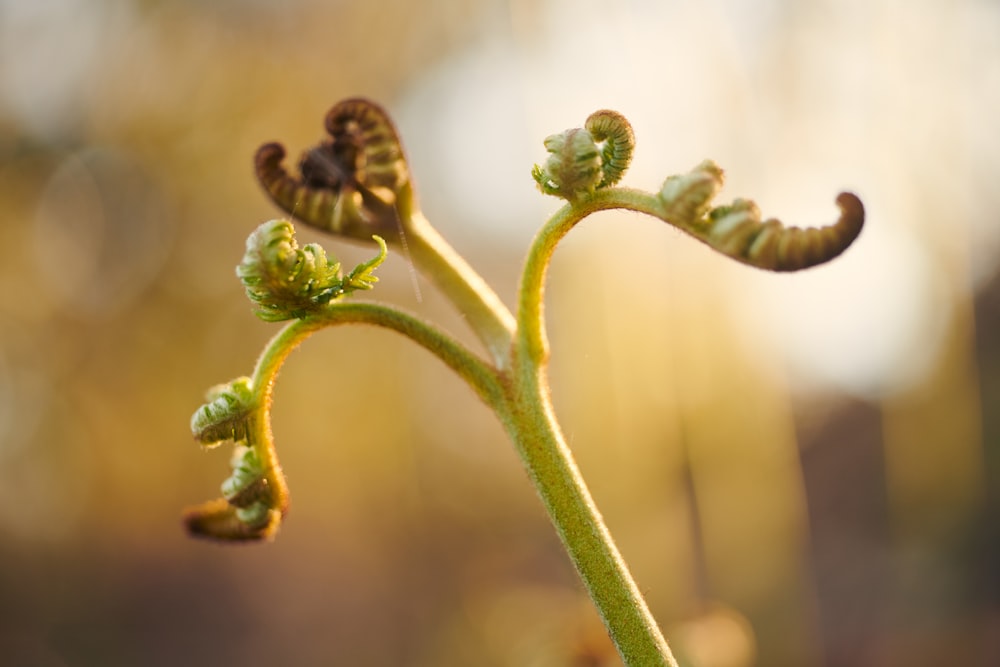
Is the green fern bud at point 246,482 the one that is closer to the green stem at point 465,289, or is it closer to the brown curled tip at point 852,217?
the green stem at point 465,289

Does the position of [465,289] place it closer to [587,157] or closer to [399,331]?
[399,331]

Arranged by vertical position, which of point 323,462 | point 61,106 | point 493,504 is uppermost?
point 61,106

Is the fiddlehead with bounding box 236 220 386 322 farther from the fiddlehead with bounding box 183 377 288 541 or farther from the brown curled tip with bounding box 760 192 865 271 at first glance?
the brown curled tip with bounding box 760 192 865 271

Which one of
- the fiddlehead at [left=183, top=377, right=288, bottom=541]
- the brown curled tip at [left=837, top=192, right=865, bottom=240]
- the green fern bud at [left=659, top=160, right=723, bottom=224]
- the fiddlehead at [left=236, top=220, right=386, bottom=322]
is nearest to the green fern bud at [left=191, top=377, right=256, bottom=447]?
the fiddlehead at [left=183, top=377, right=288, bottom=541]

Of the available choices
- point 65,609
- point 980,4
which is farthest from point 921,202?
point 65,609

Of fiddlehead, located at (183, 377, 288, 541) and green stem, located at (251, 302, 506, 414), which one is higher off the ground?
green stem, located at (251, 302, 506, 414)

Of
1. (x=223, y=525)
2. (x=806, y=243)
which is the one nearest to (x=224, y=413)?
(x=223, y=525)

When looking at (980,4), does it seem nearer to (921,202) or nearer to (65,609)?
(921,202)
